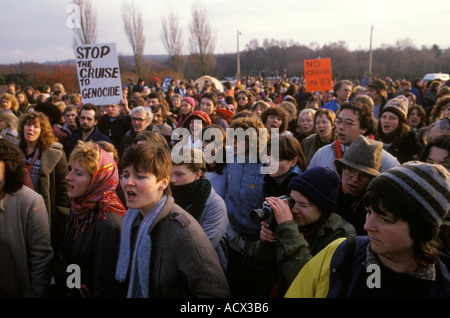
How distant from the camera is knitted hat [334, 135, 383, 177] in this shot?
2.65 meters

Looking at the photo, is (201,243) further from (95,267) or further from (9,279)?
(9,279)

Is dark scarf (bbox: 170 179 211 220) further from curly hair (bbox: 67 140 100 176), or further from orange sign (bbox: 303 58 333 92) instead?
orange sign (bbox: 303 58 333 92)

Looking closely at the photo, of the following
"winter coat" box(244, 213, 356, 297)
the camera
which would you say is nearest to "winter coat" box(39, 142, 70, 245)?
"winter coat" box(244, 213, 356, 297)

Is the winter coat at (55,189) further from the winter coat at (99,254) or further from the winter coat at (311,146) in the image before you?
the winter coat at (311,146)

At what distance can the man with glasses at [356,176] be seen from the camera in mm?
2598

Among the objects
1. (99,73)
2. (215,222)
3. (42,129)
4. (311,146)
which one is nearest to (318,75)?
(311,146)

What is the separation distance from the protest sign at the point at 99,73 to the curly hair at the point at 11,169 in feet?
11.5

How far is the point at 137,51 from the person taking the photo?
1336 inches

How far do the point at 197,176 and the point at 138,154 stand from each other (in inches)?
34.6

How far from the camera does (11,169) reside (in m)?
2.43

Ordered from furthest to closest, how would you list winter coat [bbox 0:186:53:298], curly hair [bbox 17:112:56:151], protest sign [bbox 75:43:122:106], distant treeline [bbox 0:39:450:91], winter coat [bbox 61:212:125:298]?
distant treeline [bbox 0:39:450:91]
protest sign [bbox 75:43:122:106]
curly hair [bbox 17:112:56:151]
winter coat [bbox 0:186:53:298]
winter coat [bbox 61:212:125:298]

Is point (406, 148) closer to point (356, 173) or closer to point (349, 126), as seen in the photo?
point (349, 126)

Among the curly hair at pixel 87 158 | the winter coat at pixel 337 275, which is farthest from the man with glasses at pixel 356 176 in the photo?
the curly hair at pixel 87 158

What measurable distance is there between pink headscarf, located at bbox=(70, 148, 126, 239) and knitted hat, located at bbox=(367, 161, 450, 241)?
177 cm
